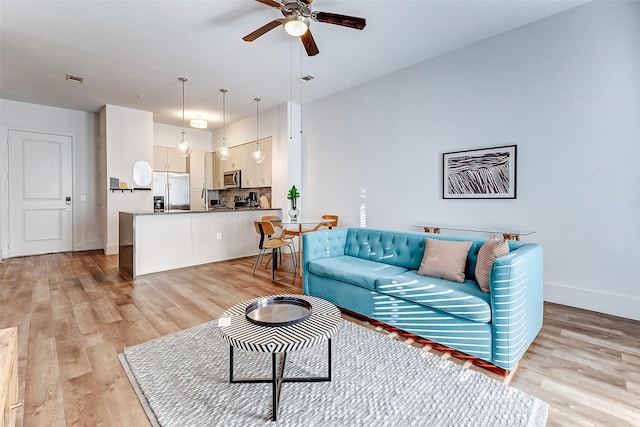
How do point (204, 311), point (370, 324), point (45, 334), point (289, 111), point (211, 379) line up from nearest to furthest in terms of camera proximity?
point (211, 379)
point (45, 334)
point (370, 324)
point (204, 311)
point (289, 111)

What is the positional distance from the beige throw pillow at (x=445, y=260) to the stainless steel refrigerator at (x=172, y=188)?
266 inches

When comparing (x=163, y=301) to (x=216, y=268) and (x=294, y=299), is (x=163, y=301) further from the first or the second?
(x=294, y=299)

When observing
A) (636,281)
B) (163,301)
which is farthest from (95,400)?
(636,281)

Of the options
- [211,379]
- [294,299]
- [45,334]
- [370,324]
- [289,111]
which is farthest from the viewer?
[289,111]

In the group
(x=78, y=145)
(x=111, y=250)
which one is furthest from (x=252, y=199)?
(x=78, y=145)

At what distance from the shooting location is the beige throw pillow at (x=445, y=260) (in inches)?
99.4

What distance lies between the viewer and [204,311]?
3041 millimetres

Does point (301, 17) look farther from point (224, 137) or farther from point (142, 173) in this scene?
point (142, 173)

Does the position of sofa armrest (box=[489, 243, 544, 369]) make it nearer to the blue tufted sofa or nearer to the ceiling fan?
the blue tufted sofa

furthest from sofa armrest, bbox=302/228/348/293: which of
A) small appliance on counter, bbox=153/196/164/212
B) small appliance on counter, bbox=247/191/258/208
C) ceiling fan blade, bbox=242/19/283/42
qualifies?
small appliance on counter, bbox=153/196/164/212

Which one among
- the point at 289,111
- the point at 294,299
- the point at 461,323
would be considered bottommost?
the point at 461,323

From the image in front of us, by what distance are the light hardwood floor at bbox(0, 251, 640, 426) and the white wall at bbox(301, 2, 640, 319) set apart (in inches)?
23.7

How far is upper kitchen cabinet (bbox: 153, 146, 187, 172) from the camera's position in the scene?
7379mm

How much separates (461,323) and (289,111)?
508 centimetres
